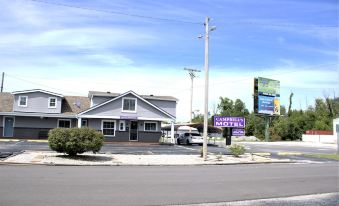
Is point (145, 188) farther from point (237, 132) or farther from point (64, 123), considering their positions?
point (64, 123)

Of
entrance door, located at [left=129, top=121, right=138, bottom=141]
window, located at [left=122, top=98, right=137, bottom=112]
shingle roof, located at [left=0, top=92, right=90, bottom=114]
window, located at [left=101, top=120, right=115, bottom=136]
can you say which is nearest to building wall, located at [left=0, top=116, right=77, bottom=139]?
shingle roof, located at [left=0, top=92, right=90, bottom=114]

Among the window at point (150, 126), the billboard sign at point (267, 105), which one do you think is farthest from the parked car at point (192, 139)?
the billboard sign at point (267, 105)

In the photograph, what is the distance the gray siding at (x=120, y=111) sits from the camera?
40750 millimetres

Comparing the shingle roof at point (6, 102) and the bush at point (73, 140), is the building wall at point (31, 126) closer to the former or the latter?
the shingle roof at point (6, 102)

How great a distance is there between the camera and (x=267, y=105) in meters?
67.4

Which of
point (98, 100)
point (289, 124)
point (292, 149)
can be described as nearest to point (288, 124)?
point (289, 124)

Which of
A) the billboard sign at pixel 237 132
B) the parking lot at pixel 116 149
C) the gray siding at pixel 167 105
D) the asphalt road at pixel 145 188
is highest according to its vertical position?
the gray siding at pixel 167 105

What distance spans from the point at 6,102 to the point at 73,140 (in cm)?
2410

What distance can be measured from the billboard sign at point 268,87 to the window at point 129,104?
99.1ft

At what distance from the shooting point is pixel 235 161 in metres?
25.4

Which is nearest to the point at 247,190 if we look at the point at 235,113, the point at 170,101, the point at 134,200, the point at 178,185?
the point at 178,185

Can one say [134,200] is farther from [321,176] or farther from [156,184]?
[321,176]

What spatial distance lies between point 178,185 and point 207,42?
14.4m

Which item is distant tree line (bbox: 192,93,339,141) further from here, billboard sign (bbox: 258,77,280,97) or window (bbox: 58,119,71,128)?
window (bbox: 58,119,71,128)
